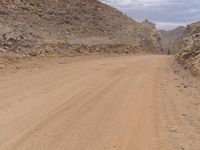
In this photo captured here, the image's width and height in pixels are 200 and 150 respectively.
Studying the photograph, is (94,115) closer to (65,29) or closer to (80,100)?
(80,100)

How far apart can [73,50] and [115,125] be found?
18.7 m

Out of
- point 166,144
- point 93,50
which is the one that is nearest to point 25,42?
→ point 93,50

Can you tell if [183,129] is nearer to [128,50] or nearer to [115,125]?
[115,125]

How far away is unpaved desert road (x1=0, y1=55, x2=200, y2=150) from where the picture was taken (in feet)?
23.1

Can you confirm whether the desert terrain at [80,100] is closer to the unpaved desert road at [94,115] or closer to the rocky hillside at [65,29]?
the unpaved desert road at [94,115]

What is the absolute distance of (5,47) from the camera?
20422 millimetres

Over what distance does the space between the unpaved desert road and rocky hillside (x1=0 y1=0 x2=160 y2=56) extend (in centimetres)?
824

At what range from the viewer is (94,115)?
29.5 feet

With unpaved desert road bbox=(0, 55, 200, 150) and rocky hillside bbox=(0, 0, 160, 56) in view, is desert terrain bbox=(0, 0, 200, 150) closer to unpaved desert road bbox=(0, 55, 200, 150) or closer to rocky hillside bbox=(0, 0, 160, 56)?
unpaved desert road bbox=(0, 55, 200, 150)

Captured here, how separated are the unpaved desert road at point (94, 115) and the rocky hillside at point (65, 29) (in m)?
8.24

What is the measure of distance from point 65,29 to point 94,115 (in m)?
21.6

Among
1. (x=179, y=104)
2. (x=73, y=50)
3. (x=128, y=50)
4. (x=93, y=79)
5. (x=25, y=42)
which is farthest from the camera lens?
(x=128, y=50)

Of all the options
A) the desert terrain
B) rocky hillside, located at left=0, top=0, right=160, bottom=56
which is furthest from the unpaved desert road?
rocky hillside, located at left=0, top=0, right=160, bottom=56

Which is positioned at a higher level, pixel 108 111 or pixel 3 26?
Answer: pixel 3 26
